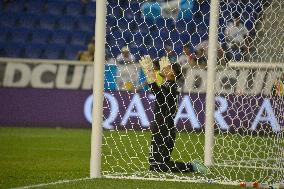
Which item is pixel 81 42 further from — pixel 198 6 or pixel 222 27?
pixel 222 27

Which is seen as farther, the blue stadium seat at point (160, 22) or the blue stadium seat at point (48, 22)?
the blue stadium seat at point (48, 22)

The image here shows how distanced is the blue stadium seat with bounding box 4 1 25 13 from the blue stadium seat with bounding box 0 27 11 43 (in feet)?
1.46

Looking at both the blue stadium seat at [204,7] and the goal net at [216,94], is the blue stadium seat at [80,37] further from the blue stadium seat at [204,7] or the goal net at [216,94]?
the blue stadium seat at [204,7]

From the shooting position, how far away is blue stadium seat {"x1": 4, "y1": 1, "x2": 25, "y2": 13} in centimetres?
1838

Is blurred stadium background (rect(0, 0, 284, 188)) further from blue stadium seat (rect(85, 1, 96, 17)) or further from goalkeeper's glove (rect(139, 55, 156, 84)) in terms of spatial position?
goalkeeper's glove (rect(139, 55, 156, 84))

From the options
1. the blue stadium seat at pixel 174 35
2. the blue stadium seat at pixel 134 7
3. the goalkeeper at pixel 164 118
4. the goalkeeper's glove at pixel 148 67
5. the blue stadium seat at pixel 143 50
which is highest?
the blue stadium seat at pixel 134 7

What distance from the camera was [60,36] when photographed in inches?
725

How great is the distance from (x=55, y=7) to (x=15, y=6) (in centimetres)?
86

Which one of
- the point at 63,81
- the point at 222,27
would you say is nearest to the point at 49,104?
the point at 63,81

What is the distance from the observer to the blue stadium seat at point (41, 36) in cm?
1839

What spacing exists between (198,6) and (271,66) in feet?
6.84

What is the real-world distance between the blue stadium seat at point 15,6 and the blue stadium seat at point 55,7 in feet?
1.78

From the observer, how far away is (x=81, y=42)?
60.3ft

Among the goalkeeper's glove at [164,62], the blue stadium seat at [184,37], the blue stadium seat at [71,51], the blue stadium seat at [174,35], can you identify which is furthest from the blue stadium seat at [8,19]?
the goalkeeper's glove at [164,62]
